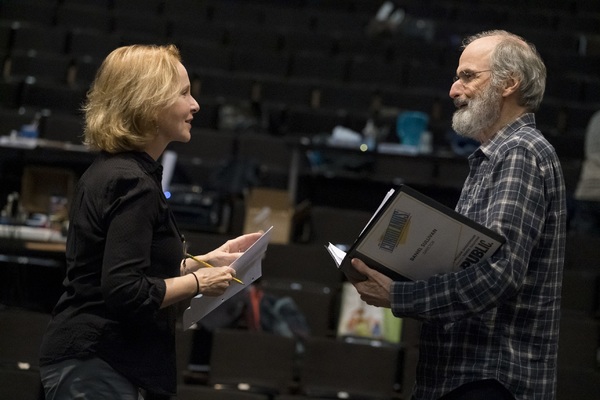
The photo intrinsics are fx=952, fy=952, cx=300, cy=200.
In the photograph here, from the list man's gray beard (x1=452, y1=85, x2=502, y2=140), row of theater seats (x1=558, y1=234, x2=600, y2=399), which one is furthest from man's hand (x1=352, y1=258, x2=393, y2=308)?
row of theater seats (x1=558, y1=234, x2=600, y2=399)

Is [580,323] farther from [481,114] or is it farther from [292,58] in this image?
[292,58]

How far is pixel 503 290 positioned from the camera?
173 centimetres

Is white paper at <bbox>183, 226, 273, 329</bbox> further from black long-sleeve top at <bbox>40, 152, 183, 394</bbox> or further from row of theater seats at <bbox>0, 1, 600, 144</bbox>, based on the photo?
row of theater seats at <bbox>0, 1, 600, 144</bbox>

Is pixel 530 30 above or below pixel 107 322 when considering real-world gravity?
above

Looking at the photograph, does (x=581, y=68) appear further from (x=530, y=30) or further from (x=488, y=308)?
(x=488, y=308)

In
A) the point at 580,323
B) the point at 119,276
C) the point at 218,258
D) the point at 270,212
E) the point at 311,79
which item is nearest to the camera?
the point at 119,276

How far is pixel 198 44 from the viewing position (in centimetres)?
642

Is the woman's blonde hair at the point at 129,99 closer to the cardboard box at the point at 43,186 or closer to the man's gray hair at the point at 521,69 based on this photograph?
the man's gray hair at the point at 521,69

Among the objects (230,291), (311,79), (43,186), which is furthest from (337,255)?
(311,79)

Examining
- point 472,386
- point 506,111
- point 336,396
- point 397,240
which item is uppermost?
point 506,111

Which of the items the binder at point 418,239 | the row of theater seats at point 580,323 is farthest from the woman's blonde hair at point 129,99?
the row of theater seats at point 580,323

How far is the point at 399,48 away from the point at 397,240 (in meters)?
5.04

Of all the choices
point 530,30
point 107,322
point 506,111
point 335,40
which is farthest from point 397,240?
point 530,30

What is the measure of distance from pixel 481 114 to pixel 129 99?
703 millimetres
